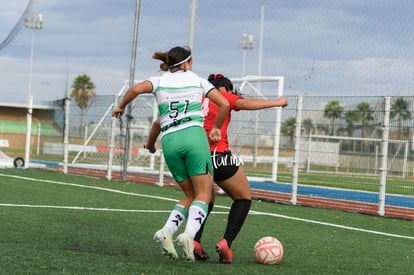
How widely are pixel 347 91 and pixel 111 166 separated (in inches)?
292

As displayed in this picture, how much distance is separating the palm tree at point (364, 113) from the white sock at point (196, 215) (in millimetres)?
9697

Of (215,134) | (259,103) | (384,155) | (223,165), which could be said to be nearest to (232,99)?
(259,103)

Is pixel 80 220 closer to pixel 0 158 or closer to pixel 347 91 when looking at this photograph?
pixel 347 91

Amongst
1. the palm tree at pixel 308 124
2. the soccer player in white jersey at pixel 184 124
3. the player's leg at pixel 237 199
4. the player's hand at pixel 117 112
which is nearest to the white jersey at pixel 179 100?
the soccer player in white jersey at pixel 184 124

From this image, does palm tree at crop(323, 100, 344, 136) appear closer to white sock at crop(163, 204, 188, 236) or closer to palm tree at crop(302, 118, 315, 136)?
palm tree at crop(302, 118, 315, 136)

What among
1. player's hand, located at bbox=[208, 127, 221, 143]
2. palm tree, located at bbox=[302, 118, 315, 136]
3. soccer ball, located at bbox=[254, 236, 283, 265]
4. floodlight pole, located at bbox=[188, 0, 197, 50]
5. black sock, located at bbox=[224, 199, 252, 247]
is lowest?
soccer ball, located at bbox=[254, 236, 283, 265]

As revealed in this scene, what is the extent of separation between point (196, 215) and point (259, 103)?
1.21m

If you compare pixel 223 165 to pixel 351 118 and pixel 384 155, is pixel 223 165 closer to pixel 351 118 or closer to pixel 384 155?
pixel 384 155

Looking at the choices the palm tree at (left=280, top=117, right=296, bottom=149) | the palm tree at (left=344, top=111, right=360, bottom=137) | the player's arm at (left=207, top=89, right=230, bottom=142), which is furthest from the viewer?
the palm tree at (left=280, top=117, right=296, bottom=149)

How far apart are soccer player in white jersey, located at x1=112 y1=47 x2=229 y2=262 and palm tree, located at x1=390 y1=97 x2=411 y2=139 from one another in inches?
340

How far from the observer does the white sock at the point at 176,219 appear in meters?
6.62

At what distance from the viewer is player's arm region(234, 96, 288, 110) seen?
273 inches

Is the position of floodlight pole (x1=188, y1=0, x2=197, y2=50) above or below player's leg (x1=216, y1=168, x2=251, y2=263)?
above

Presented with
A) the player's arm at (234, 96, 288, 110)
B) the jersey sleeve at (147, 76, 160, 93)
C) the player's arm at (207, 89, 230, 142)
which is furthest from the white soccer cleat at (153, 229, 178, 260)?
the player's arm at (234, 96, 288, 110)
